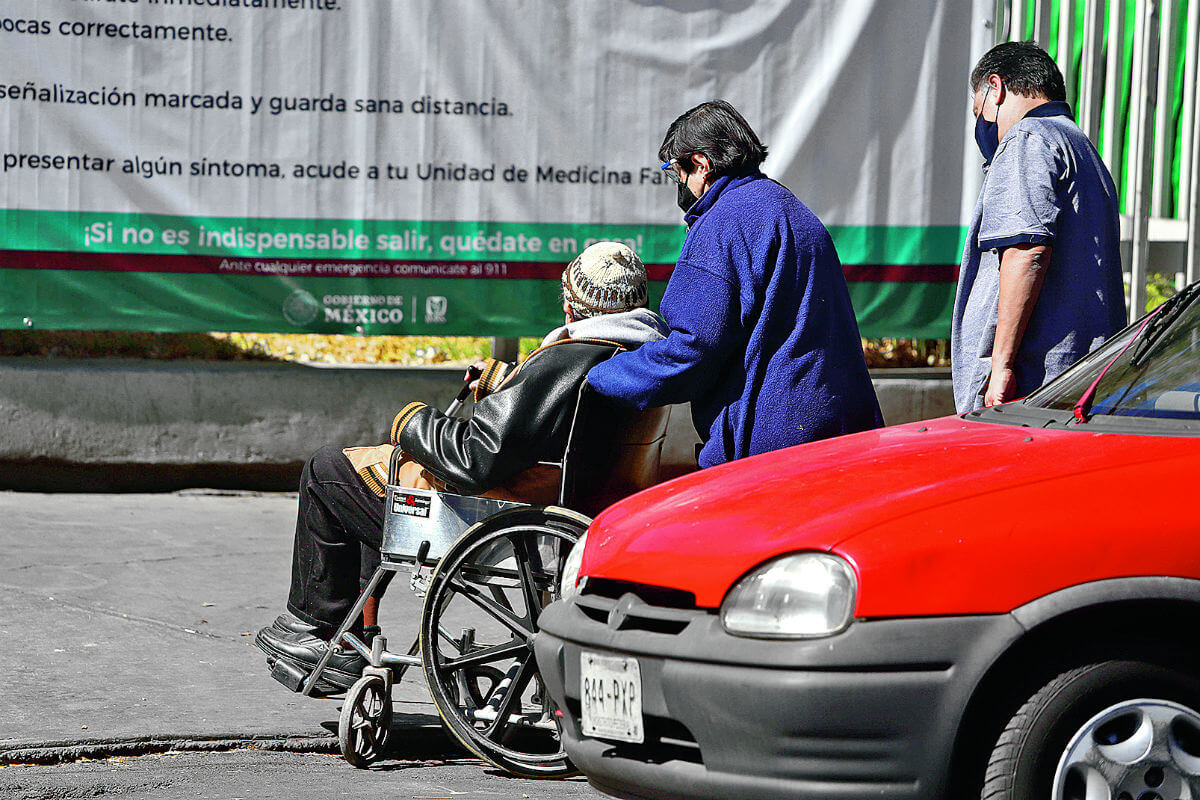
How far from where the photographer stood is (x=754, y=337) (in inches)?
168

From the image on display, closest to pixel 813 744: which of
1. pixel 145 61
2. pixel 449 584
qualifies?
pixel 449 584

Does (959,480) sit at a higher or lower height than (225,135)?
lower

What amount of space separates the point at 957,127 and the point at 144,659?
16.4ft

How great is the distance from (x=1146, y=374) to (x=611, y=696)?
4.86 ft

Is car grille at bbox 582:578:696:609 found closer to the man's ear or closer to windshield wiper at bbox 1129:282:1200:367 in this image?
windshield wiper at bbox 1129:282:1200:367

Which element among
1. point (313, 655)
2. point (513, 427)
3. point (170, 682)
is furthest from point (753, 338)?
point (170, 682)

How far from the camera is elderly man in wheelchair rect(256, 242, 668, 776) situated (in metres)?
4.22

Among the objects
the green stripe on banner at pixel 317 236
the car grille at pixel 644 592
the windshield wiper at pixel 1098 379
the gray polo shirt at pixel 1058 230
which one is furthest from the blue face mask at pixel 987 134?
the green stripe on banner at pixel 317 236

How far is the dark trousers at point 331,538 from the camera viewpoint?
4.59 m

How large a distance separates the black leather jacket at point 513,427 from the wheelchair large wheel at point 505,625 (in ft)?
0.61

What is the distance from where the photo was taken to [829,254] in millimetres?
4352

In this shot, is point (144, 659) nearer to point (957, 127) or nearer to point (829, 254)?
point (829, 254)

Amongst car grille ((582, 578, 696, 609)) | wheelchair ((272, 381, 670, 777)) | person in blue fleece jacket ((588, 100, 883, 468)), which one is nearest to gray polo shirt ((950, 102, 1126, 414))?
person in blue fleece jacket ((588, 100, 883, 468))

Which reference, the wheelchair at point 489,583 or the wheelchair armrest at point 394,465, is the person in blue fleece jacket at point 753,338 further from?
the wheelchair armrest at point 394,465
